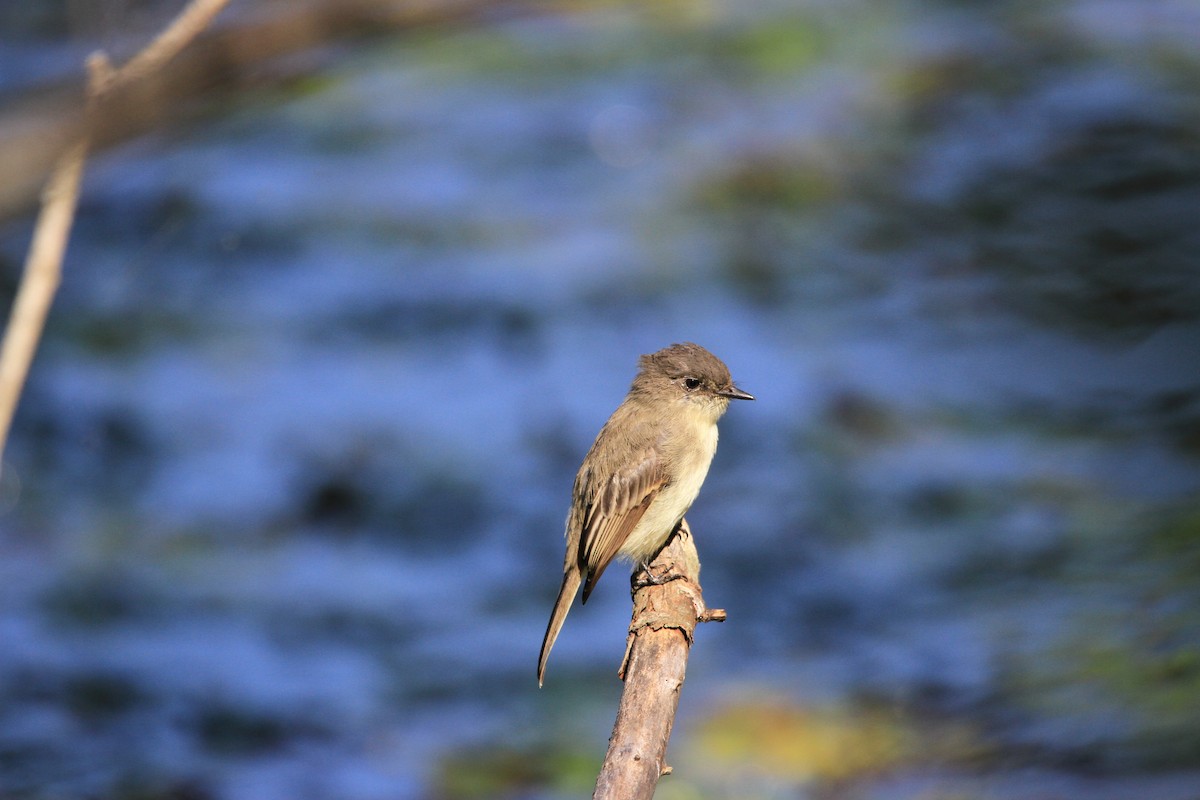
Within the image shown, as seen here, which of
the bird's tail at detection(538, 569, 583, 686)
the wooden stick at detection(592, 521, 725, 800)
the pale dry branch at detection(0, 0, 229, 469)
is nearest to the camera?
the pale dry branch at detection(0, 0, 229, 469)

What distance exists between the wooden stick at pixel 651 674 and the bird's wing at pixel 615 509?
0.34 metres

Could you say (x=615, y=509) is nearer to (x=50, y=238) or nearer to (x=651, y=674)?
(x=651, y=674)

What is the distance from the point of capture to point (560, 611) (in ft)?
15.9

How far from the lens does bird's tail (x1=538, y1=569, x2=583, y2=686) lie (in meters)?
4.75

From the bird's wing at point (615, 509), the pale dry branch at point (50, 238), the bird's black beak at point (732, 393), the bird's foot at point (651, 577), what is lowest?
the pale dry branch at point (50, 238)

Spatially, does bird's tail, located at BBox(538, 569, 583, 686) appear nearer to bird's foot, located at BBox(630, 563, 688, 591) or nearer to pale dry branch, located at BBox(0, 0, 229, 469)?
bird's foot, located at BBox(630, 563, 688, 591)

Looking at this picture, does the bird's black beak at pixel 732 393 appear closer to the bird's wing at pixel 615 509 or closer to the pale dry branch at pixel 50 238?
the bird's wing at pixel 615 509

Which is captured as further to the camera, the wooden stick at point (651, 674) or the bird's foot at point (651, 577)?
the bird's foot at point (651, 577)

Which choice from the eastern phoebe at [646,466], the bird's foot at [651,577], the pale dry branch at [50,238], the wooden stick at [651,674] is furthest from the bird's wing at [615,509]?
the pale dry branch at [50,238]

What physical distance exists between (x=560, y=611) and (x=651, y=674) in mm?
1505

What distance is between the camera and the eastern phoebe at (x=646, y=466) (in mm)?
4875

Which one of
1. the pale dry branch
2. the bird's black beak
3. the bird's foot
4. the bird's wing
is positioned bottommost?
the pale dry branch

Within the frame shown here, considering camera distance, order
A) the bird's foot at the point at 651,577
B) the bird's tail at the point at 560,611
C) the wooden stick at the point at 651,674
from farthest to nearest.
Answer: the bird's tail at the point at 560,611, the bird's foot at the point at 651,577, the wooden stick at the point at 651,674

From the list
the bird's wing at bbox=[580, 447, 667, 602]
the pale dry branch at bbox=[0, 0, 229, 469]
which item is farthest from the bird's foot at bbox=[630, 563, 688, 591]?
the pale dry branch at bbox=[0, 0, 229, 469]
